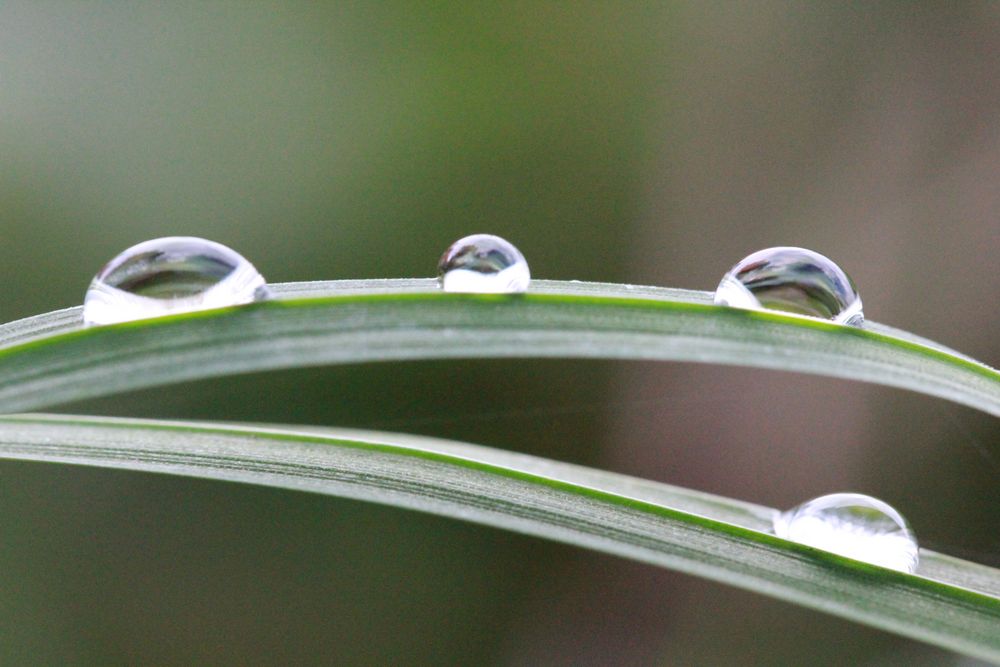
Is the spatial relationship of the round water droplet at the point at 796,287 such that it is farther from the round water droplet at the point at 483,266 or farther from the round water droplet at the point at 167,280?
the round water droplet at the point at 167,280

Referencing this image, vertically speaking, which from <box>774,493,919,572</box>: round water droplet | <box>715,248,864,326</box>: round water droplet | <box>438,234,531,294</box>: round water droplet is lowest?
<box>774,493,919,572</box>: round water droplet

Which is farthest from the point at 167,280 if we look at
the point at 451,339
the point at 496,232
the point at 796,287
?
the point at 496,232

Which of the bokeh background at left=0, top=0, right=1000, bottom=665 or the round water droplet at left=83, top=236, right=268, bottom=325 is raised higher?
the bokeh background at left=0, top=0, right=1000, bottom=665

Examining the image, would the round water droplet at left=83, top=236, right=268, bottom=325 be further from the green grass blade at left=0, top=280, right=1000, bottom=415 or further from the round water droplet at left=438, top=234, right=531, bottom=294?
the round water droplet at left=438, top=234, right=531, bottom=294

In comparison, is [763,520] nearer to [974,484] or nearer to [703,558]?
[703,558]

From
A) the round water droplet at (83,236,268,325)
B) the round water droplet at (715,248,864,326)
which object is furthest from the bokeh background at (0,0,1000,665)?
the round water droplet at (715,248,864,326)

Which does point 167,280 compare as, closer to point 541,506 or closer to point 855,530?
point 541,506

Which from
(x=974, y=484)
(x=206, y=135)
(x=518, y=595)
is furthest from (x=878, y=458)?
(x=206, y=135)
